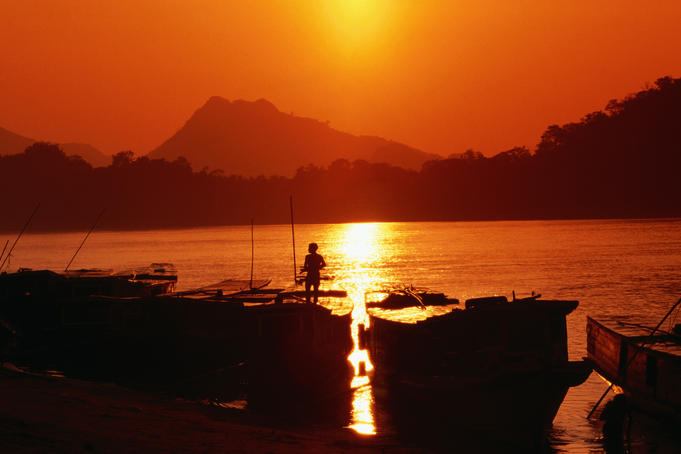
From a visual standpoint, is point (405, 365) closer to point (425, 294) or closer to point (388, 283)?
point (425, 294)

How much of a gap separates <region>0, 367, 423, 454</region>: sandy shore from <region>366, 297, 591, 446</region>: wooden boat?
2.59 meters

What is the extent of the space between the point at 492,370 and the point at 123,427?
9410 mm

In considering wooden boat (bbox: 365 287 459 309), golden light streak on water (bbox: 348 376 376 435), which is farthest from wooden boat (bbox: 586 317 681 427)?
golden light streak on water (bbox: 348 376 376 435)

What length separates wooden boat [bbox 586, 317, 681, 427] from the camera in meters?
20.2

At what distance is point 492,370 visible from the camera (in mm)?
20703

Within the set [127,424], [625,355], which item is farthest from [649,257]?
[127,424]

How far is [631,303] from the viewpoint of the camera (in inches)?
2388

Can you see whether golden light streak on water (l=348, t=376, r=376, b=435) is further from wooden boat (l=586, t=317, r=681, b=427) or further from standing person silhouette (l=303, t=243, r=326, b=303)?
wooden boat (l=586, t=317, r=681, b=427)

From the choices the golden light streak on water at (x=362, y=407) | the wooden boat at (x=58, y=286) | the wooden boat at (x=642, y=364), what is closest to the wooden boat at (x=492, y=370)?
the golden light streak on water at (x=362, y=407)

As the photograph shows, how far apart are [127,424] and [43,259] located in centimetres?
13115

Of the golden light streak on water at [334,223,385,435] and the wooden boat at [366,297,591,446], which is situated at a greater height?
the wooden boat at [366,297,591,446]

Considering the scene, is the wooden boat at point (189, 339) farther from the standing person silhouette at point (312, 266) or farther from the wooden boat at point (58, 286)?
the wooden boat at point (58, 286)

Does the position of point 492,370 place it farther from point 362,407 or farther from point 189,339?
point 189,339

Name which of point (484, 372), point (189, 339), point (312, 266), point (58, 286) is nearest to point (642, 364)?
point (484, 372)
